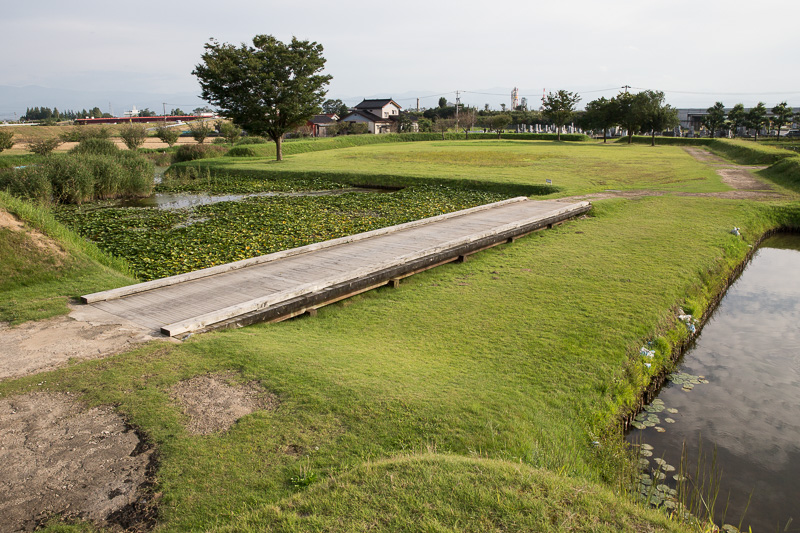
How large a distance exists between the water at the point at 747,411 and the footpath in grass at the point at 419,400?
30.2 inches

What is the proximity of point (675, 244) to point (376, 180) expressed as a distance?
51.9 feet

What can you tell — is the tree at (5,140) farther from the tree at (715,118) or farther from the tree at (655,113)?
the tree at (715,118)

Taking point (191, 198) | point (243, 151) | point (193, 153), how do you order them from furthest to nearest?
point (243, 151), point (193, 153), point (191, 198)

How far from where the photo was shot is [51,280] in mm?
9297

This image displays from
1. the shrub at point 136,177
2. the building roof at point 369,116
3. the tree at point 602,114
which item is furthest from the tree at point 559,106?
the shrub at point 136,177

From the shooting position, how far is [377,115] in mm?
86625

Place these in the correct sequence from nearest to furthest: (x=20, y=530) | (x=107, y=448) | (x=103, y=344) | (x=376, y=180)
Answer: (x=20, y=530)
(x=107, y=448)
(x=103, y=344)
(x=376, y=180)

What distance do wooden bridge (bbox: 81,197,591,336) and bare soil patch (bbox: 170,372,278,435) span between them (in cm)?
155

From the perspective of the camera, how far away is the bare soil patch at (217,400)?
16.6 feet

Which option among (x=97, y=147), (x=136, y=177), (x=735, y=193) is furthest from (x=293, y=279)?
(x=97, y=147)

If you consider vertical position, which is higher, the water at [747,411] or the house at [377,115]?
the house at [377,115]

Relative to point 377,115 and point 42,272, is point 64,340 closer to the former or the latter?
point 42,272

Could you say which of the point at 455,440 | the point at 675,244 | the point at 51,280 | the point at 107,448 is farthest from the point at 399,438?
the point at 675,244

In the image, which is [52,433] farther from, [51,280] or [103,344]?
[51,280]
